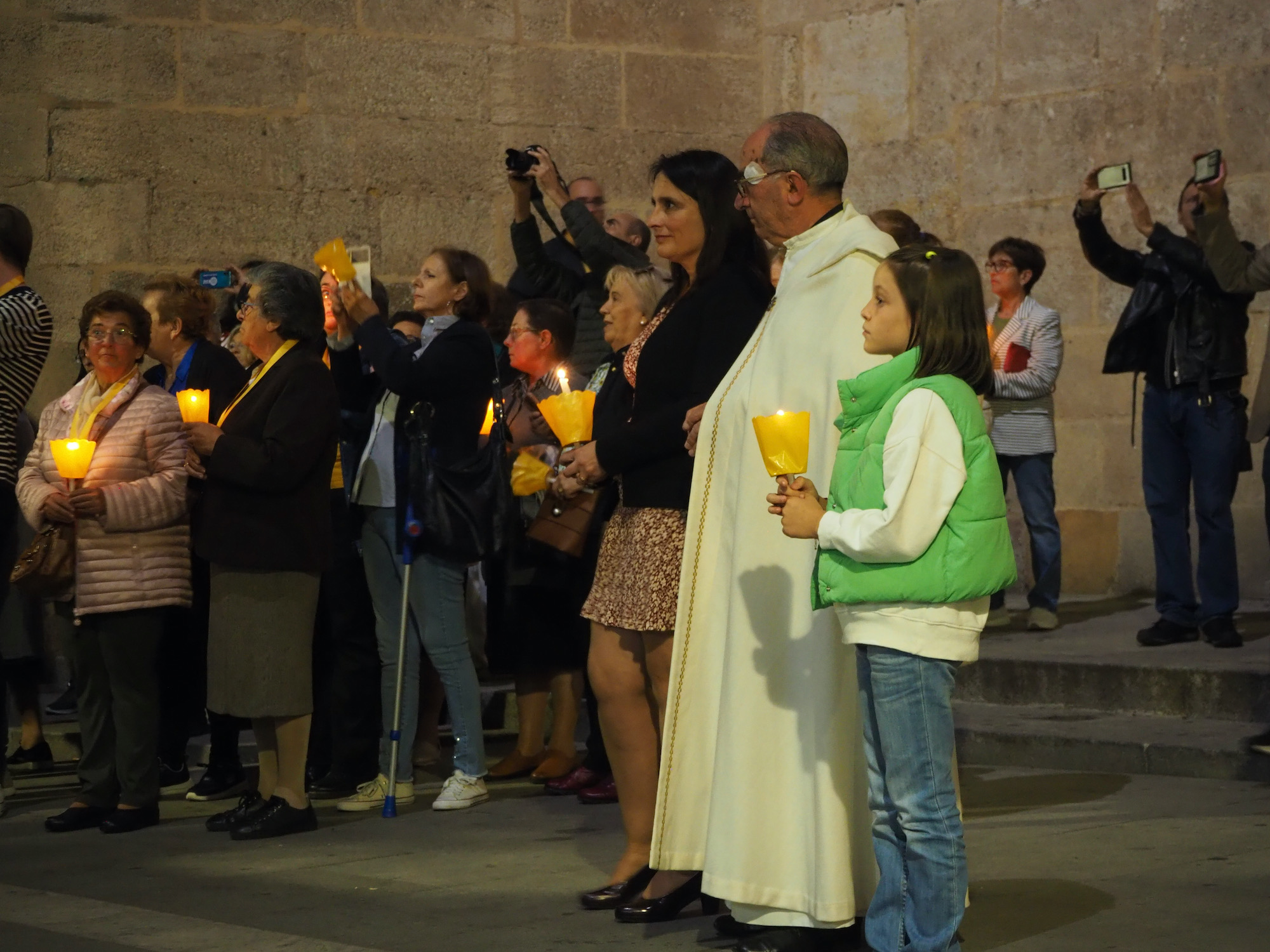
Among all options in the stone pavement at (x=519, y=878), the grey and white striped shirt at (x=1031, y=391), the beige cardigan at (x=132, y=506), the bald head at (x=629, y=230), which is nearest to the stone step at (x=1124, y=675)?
the stone pavement at (x=519, y=878)

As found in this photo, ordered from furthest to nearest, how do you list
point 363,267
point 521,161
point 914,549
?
point 521,161 < point 363,267 < point 914,549

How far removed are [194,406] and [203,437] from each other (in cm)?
12

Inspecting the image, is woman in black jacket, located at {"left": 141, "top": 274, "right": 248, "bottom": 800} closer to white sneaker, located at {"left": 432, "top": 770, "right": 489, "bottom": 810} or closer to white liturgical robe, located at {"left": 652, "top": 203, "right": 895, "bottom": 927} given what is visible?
white sneaker, located at {"left": 432, "top": 770, "right": 489, "bottom": 810}

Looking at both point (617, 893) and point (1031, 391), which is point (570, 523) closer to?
point (617, 893)

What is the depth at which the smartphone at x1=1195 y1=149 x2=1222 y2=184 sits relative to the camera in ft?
25.8

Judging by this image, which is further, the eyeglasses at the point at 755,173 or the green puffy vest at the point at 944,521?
the eyeglasses at the point at 755,173

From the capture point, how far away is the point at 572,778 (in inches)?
288

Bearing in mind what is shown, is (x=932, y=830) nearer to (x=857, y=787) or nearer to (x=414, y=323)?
(x=857, y=787)

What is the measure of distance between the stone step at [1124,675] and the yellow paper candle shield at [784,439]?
4.16 m

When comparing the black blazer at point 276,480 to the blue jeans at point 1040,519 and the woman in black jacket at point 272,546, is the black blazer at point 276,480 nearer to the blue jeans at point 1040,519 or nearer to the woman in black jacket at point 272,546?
the woman in black jacket at point 272,546

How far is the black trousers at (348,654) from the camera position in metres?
7.53

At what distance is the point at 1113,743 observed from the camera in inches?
291

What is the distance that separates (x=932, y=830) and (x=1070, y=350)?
719cm

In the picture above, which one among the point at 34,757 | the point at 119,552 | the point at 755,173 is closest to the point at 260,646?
the point at 119,552
